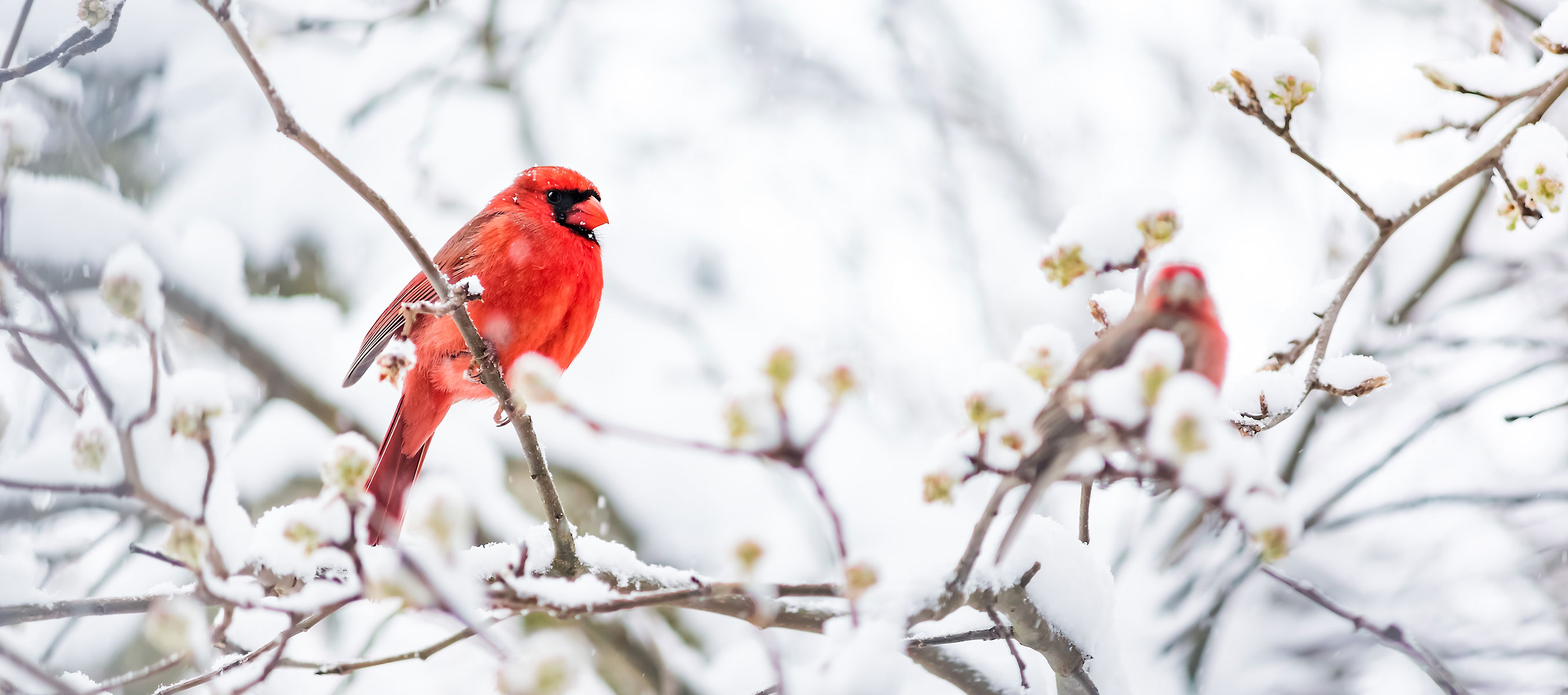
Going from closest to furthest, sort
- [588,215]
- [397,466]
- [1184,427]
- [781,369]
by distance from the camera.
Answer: [1184,427] → [781,369] → [397,466] → [588,215]

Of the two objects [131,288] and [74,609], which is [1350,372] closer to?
[131,288]

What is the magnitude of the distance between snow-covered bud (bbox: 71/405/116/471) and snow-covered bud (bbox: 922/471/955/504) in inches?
45.5

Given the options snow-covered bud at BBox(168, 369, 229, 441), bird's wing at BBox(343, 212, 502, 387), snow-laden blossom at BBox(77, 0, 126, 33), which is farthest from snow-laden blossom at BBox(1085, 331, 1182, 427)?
bird's wing at BBox(343, 212, 502, 387)

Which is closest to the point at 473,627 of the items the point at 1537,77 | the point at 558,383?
the point at 558,383

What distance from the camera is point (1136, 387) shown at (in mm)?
1104

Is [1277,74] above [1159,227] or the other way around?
above

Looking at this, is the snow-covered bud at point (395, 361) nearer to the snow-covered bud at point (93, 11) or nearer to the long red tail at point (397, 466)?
the snow-covered bud at point (93, 11)

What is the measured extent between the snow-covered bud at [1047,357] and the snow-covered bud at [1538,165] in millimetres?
978

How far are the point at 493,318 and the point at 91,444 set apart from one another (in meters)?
1.54

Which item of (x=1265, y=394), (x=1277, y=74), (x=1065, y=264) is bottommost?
(x=1065, y=264)

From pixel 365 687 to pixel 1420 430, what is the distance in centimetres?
407

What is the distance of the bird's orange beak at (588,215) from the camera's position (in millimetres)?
3424

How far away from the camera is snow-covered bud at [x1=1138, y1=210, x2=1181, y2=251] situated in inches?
57.7

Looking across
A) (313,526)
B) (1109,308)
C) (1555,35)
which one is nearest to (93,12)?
(313,526)
